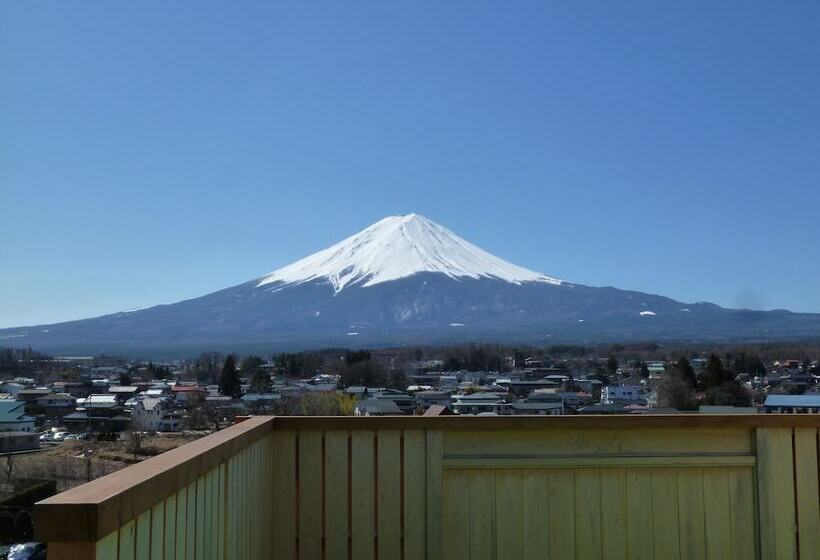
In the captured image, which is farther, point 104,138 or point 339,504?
point 104,138

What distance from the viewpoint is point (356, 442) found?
12.5 ft

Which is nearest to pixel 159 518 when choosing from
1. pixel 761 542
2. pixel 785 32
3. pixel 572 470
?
pixel 572 470

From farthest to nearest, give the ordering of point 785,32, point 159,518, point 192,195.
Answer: point 192,195, point 785,32, point 159,518

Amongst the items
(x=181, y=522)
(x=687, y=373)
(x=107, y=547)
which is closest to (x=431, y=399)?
(x=687, y=373)

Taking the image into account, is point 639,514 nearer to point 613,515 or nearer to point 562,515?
point 613,515

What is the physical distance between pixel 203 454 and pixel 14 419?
2848 centimetres

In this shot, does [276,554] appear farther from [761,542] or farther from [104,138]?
[104,138]

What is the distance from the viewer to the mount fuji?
12460cm

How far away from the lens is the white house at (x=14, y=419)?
27062 millimetres

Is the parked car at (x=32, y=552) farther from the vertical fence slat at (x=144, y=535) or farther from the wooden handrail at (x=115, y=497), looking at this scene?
the vertical fence slat at (x=144, y=535)

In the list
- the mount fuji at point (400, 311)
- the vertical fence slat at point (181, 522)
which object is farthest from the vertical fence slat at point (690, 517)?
the mount fuji at point (400, 311)

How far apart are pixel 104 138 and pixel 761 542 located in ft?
55.6

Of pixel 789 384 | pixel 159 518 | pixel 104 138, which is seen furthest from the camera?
pixel 789 384

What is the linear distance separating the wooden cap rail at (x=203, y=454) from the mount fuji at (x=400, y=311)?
10835 centimetres
